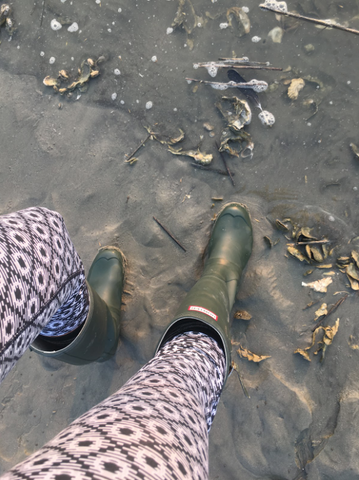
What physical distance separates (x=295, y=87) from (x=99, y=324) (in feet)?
6.54

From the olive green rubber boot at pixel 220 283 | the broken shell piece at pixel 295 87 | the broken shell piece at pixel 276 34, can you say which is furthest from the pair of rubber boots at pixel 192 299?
the broken shell piece at pixel 276 34

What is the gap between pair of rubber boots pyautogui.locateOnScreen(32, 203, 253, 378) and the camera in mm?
1518

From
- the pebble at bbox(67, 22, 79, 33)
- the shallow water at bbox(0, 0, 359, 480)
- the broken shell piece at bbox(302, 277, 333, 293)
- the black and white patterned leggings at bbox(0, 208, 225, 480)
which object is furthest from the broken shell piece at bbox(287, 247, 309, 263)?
the pebble at bbox(67, 22, 79, 33)

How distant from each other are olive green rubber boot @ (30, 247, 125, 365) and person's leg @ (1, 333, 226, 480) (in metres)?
0.42

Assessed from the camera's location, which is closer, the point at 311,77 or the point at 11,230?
the point at 11,230

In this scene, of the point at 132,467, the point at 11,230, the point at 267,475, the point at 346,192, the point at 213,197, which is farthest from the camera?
the point at 213,197

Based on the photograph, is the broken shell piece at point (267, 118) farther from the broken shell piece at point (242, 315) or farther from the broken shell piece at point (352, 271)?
the broken shell piece at point (242, 315)

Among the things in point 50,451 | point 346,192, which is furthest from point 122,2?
point 50,451

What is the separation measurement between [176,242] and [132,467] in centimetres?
157

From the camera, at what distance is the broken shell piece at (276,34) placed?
83.4 inches

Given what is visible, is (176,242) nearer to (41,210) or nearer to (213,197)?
(213,197)

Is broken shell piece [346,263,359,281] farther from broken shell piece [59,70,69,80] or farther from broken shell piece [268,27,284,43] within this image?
broken shell piece [59,70,69,80]

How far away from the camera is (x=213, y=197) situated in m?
2.21

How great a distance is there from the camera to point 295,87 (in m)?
2.11
